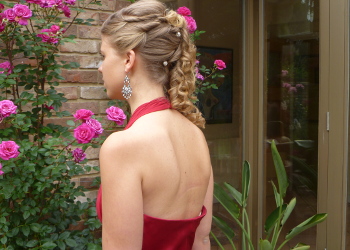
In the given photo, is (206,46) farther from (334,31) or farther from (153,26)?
(153,26)

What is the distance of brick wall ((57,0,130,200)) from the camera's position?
2713 millimetres

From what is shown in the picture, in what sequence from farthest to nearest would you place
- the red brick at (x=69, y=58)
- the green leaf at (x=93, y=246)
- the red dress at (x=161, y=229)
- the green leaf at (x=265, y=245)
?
the red brick at (x=69, y=58), the green leaf at (x=265, y=245), the green leaf at (x=93, y=246), the red dress at (x=161, y=229)

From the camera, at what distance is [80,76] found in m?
2.75

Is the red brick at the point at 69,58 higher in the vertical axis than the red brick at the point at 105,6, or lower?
lower

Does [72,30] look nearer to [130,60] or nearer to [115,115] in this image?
[115,115]

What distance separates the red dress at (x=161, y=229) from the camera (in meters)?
1.32

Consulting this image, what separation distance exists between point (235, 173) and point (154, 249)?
8.48 ft

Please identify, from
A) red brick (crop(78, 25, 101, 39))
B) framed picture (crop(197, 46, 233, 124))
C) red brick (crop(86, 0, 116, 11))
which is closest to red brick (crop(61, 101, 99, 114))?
red brick (crop(78, 25, 101, 39))

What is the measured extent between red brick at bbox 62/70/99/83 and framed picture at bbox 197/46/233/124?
3.72 feet

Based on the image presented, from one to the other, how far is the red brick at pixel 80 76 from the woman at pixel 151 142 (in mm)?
1358

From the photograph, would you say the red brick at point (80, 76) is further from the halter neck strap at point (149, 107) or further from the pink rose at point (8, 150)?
the halter neck strap at point (149, 107)

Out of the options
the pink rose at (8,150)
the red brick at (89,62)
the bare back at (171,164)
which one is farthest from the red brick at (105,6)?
the bare back at (171,164)

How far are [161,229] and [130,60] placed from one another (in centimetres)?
50

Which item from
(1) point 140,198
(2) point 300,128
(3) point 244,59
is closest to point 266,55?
(3) point 244,59
